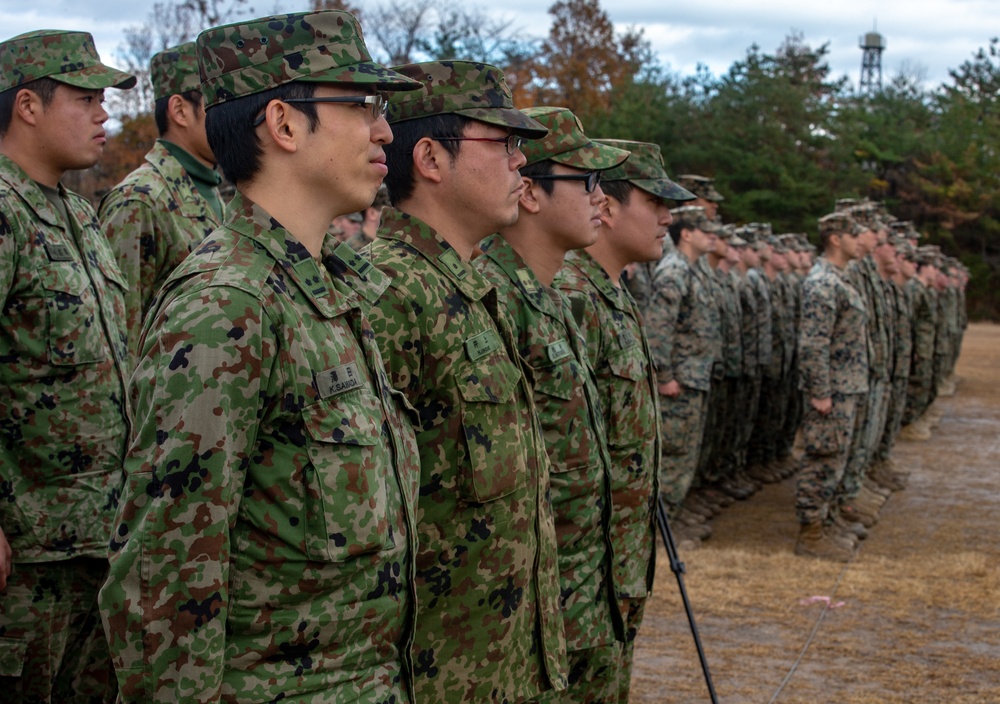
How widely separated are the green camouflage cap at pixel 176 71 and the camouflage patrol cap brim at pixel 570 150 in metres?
1.37

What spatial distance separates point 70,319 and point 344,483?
1589 mm

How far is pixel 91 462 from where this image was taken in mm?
3277

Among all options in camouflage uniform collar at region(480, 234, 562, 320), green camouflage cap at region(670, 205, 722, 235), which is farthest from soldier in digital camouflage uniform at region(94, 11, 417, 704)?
green camouflage cap at region(670, 205, 722, 235)

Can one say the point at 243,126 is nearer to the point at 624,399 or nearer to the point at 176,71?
the point at 624,399

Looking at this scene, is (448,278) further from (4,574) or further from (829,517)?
(829,517)

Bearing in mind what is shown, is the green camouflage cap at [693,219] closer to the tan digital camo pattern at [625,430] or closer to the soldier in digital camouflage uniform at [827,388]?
the soldier in digital camouflage uniform at [827,388]

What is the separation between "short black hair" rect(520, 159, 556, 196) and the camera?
3824 millimetres

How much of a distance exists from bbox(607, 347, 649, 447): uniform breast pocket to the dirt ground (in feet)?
6.24

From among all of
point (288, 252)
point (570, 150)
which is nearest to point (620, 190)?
point (570, 150)

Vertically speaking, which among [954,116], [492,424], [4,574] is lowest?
[4,574]

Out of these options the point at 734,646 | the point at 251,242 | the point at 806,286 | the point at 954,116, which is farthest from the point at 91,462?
the point at 954,116

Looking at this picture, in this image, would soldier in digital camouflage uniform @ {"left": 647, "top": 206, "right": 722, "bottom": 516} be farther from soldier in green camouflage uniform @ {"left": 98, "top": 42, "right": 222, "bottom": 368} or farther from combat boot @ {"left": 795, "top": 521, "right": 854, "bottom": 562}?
soldier in green camouflage uniform @ {"left": 98, "top": 42, "right": 222, "bottom": 368}

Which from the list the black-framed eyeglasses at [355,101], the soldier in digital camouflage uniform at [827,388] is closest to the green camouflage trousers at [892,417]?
the soldier in digital camouflage uniform at [827,388]

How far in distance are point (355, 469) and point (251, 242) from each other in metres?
0.47
